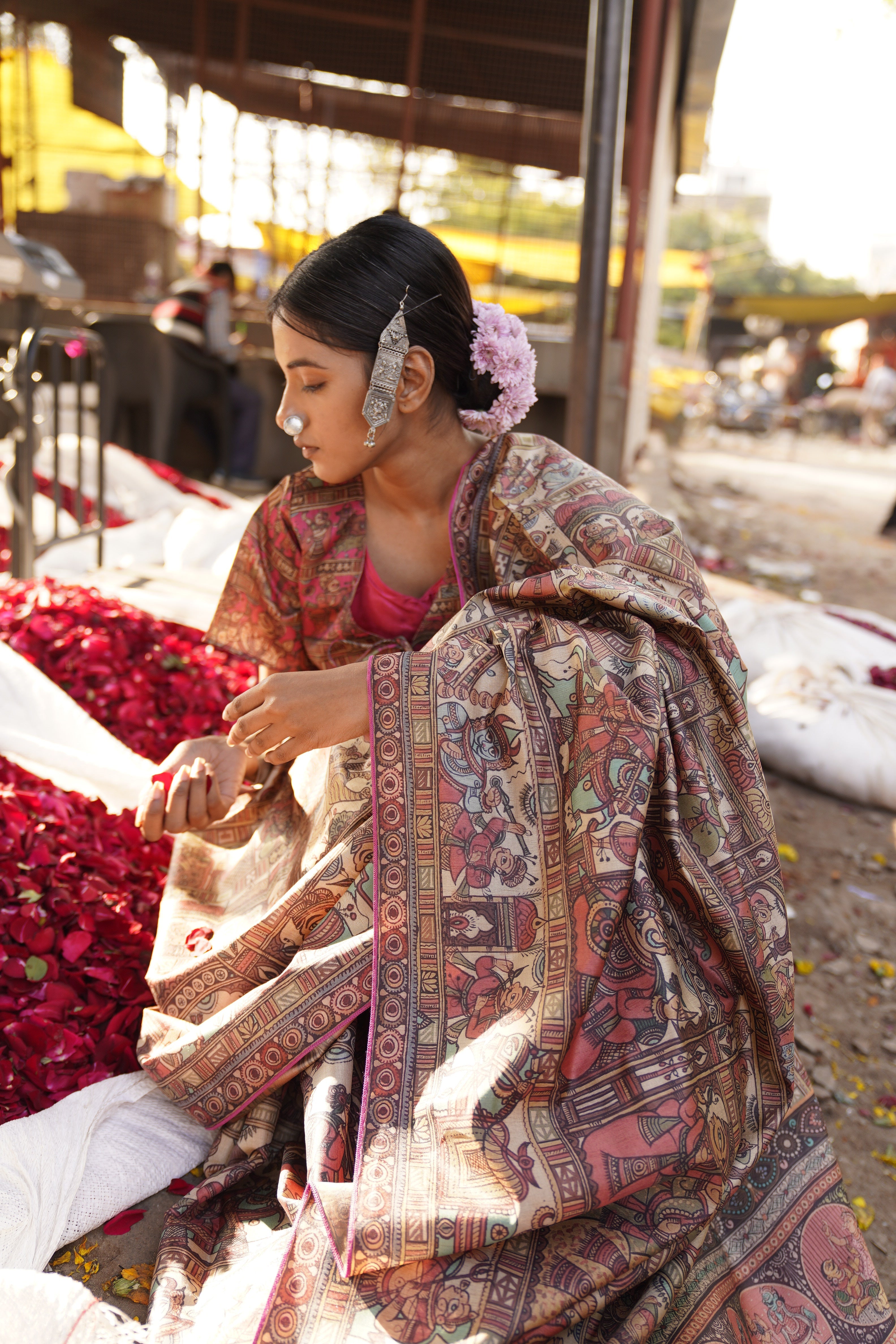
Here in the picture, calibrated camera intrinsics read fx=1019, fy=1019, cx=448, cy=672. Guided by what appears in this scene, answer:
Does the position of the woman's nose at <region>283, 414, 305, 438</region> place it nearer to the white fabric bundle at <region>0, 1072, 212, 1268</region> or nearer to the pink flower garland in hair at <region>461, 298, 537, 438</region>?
the pink flower garland in hair at <region>461, 298, 537, 438</region>

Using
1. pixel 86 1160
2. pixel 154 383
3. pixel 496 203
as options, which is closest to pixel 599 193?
pixel 86 1160

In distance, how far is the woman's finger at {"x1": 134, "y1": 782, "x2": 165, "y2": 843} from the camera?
5.26 ft

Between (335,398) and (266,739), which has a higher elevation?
(335,398)

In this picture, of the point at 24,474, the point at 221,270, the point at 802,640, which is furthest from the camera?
the point at 221,270

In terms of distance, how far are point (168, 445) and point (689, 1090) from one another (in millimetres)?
6113

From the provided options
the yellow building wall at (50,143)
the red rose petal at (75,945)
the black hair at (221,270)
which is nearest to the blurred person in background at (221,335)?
the black hair at (221,270)

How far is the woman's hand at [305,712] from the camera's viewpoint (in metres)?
1.44

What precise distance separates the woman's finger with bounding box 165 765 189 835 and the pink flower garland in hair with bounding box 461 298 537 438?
807 mm

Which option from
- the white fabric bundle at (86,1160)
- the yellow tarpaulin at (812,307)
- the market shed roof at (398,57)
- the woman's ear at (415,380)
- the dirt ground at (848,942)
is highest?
the market shed roof at (398,57)

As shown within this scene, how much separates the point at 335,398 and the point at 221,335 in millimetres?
5620

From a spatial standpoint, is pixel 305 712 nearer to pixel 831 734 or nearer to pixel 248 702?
pixel 248 702

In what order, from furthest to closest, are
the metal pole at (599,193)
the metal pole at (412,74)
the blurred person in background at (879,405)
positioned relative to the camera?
the blurred person in background at (879,405), the metal pole at (412,74), the metal pole at (599,193)

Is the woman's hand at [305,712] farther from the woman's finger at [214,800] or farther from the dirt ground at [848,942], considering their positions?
the dirt ground at [848,942]

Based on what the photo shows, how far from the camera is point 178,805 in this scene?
1.61 meters
